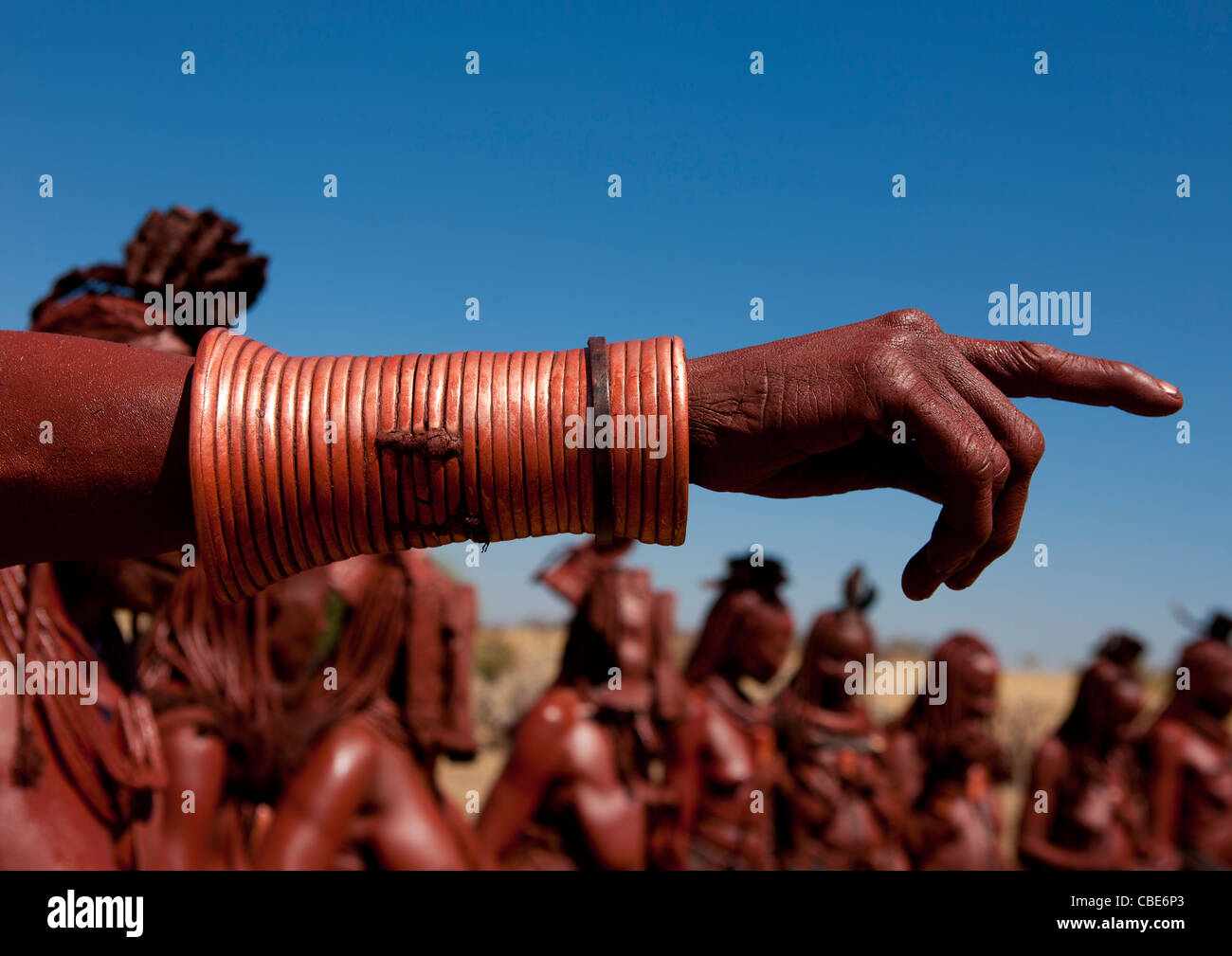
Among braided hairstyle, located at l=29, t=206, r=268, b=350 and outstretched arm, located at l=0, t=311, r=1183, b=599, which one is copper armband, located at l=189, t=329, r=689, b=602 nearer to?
outstretched arm, located at l=0, t=311, r=1183, b=599

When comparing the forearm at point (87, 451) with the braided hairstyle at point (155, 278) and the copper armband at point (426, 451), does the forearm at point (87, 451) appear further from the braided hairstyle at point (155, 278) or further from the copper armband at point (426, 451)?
the braided hairstyle at point (155, 278)

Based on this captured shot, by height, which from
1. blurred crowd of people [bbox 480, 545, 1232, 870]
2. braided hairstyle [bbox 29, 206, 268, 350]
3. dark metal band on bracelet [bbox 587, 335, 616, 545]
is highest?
braided hairstyle [bbox 29, 206, 268, 350]

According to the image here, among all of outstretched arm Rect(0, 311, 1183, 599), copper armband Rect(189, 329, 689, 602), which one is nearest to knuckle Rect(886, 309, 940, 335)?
outstretched arm Rect(0, 311, 1183, 599)

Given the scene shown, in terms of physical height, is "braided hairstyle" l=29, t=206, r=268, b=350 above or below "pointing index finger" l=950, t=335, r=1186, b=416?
above

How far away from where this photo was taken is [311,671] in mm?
5984

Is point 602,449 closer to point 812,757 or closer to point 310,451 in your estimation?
point 310,451

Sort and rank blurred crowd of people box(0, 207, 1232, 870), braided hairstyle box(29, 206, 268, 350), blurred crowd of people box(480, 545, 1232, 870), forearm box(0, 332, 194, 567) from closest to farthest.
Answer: forearm box(0, 332, 194, 567) → blurred crowd of people box(0, 207, 1232, 870) → braided hairstyle box(29, 206, 268, 350) → blurred crowd of people box(480, 545, 1232, 870)

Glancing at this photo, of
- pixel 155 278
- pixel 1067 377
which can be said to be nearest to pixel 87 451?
pixel 1067 377

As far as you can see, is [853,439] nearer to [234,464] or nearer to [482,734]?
[234,464]

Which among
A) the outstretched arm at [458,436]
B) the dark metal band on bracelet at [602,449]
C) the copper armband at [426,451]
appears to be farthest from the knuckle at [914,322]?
the dark metal band on bracelet at [602,449]

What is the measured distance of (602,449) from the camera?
6.02 ft

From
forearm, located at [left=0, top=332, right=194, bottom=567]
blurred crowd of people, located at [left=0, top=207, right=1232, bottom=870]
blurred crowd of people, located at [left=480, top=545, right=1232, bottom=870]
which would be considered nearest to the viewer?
forearm, located at [left=0, top=332, right=194, bottom=567]

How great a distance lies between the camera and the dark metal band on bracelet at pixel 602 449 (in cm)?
184

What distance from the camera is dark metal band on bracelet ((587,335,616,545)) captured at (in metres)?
1.84
